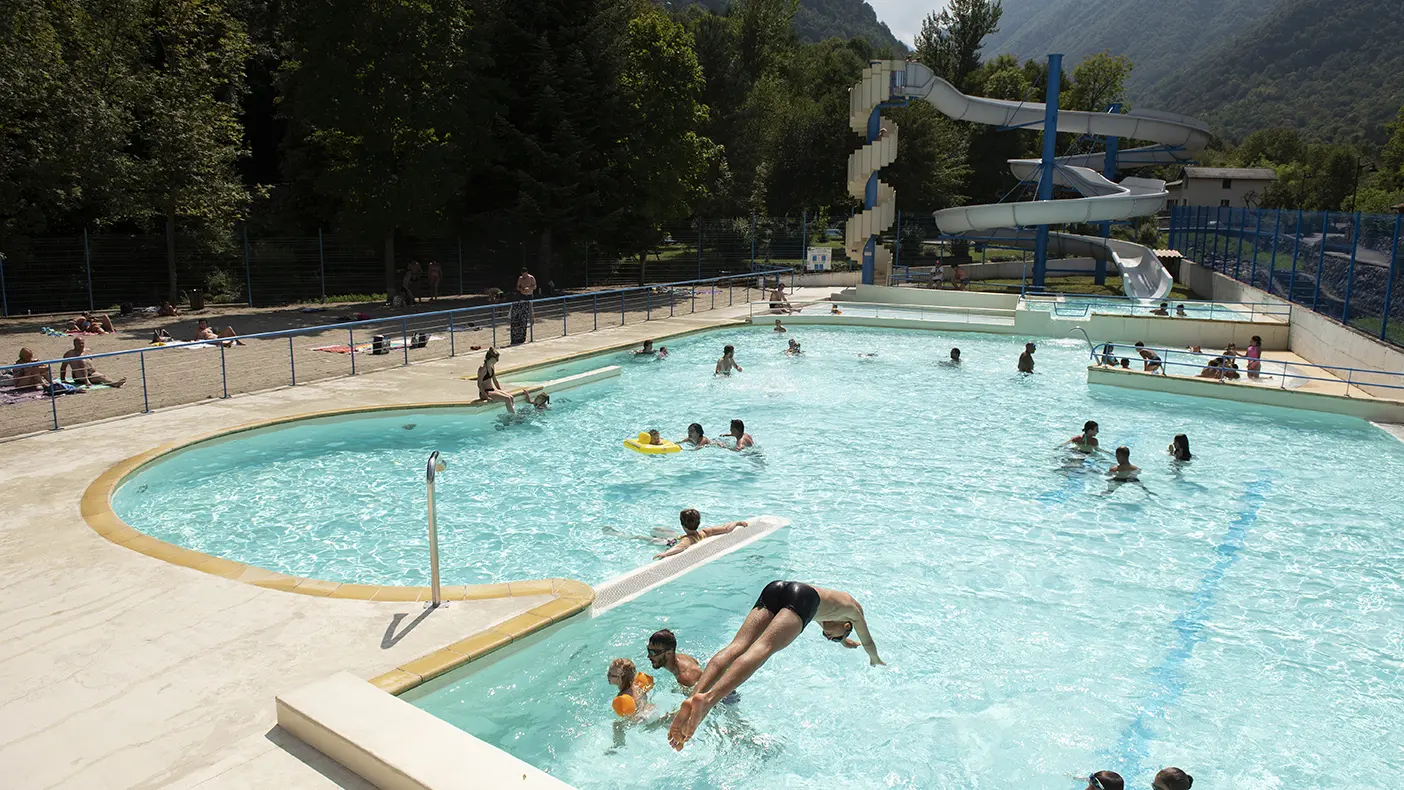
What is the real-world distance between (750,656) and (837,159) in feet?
151

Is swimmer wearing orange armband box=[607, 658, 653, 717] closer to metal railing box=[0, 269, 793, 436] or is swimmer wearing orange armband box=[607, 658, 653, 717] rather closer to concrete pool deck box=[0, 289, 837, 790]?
concrete pool deck box=[0, 289, 837, 790]

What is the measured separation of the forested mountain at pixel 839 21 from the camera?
14900 centimetres

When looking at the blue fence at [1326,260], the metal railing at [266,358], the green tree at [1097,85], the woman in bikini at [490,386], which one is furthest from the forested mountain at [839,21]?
the woman in bikini at [490,386]

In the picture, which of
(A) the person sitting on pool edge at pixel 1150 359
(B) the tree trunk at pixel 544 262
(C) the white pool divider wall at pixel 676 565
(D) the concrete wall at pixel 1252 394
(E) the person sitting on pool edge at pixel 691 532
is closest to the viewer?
(C) the white pool divider wall at pixel 676 565

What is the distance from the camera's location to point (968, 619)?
8.30 meters

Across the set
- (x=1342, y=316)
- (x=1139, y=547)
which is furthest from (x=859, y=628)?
(x=1342, y=316)

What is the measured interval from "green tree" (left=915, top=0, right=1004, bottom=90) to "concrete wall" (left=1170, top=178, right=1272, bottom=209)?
28894 mm

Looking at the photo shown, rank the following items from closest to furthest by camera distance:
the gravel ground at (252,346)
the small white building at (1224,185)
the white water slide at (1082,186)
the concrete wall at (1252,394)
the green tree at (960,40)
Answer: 1. the gravel ground at (252,346)
2. the concrete wall at (1252,394)
3. the white water slide at (1082,186)
4. the green tree at (960,40)
5. the small white building at (1224,185)

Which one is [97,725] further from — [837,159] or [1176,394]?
[837,159]

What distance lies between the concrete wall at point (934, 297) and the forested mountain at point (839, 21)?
4560 inches

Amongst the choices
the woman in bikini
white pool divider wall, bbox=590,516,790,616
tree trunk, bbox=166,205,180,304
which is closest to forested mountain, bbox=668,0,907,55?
tree trunk, bbox=166,205,180,304

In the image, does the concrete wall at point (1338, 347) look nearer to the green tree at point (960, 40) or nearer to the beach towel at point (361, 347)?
the beach towel at point (361, 347)

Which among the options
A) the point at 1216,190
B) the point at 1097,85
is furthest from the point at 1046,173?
the point at 1216,190

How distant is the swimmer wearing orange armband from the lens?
6.10m
